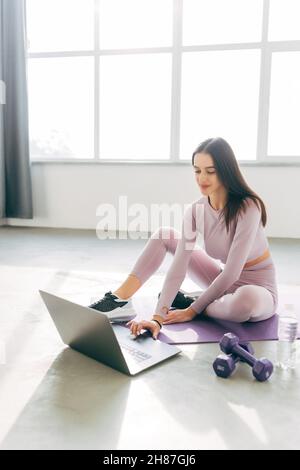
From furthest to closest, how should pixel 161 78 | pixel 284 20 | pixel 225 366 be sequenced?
1. pixel 161 78
2. pixel 284 20
3. pixel 225 366

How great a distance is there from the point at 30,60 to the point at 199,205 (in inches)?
136

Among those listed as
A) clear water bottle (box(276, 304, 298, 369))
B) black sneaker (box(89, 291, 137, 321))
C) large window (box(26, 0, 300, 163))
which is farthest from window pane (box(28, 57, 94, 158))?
clear water bottle (box(276, 304, 298, 369))

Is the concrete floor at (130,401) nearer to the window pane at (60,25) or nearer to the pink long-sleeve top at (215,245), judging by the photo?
the pink long-sleeve top at (215,245)

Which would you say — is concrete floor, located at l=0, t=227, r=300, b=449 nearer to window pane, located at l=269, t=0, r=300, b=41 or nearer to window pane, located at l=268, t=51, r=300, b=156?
window pane, located at l=268, t=51, r=300, b=156

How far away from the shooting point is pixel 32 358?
146 cm

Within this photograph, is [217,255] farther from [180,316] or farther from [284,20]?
[284,20]

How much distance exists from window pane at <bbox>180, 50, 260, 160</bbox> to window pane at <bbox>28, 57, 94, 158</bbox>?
95 cm

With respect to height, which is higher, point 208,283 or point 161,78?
point 161,78

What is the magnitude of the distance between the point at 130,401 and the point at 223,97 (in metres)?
3.46

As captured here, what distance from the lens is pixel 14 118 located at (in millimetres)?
4336

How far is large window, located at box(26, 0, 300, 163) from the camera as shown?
396cm

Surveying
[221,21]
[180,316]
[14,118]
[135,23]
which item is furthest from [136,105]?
[180,316]
